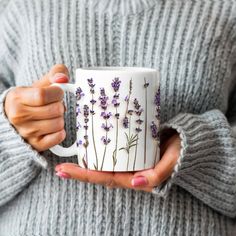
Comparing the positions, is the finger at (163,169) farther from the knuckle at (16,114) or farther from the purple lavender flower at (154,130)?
the knuckle at (16,114)

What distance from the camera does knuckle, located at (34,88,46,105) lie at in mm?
661

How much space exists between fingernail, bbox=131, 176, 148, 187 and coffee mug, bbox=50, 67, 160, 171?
0.01m

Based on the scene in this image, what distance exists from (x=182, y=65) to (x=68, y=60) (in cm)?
17

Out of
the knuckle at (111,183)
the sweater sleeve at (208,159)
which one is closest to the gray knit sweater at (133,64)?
the sweater sleeve at (208,159)

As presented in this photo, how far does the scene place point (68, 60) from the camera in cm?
82

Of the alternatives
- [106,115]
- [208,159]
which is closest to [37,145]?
[106,115]

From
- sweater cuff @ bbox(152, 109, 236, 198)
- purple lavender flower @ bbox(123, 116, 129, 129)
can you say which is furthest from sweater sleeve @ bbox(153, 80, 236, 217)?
purple lavender flower @ bbox(123, 116, 129, 129)

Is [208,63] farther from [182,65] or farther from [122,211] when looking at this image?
[122,211]

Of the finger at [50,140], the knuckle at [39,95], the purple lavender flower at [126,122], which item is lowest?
the finger at [50,140]

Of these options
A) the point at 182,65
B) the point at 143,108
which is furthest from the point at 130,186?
the point at 182,65

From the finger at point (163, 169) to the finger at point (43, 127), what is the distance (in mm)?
117

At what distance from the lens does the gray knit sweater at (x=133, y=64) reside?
Result: 79cm

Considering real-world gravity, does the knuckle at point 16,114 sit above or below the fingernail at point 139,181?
above

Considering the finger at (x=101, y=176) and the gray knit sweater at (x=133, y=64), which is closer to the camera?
the finger at (x=101, y=176)
